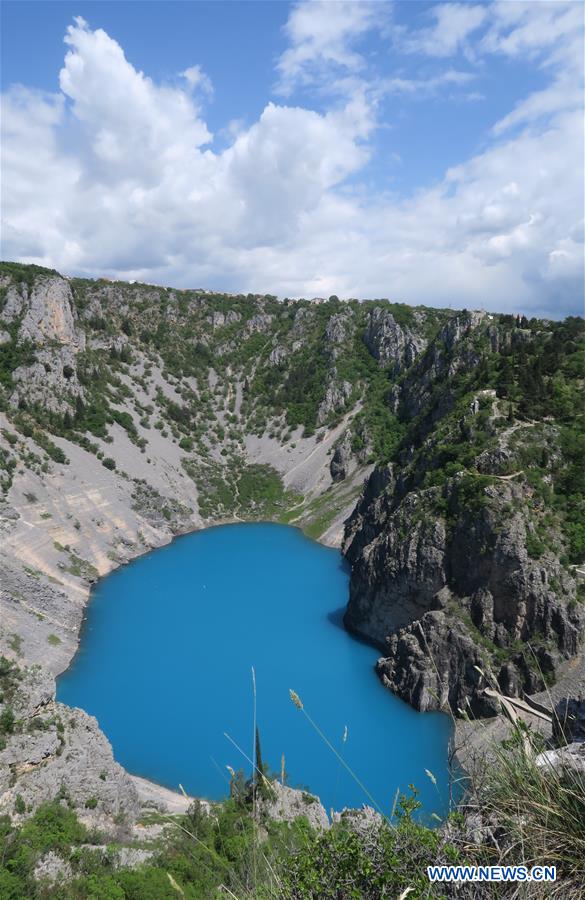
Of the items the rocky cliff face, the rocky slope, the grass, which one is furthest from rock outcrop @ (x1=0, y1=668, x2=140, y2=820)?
the grass

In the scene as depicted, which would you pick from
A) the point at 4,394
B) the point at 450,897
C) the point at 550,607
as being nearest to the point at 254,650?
the point at 550,607

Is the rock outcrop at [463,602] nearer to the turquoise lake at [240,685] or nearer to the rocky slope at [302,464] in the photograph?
the rocky slope at [302,464]

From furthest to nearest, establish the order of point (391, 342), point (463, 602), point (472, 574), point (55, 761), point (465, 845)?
point (391, 342) < point (472, 574) < point (463, 602) < point (55, 761) < point (465, 845)

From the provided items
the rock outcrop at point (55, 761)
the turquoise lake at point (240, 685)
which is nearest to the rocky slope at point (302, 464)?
the rock outcrop at point (55, 761)

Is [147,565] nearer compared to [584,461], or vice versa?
[584,461]

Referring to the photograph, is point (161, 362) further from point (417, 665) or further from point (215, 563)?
point (417, 665)

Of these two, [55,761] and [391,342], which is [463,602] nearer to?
[55,761]

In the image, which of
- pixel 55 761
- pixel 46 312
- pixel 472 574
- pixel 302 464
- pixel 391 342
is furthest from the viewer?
pixel 391 342

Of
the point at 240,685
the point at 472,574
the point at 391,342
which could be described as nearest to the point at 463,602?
the point at 472,574
